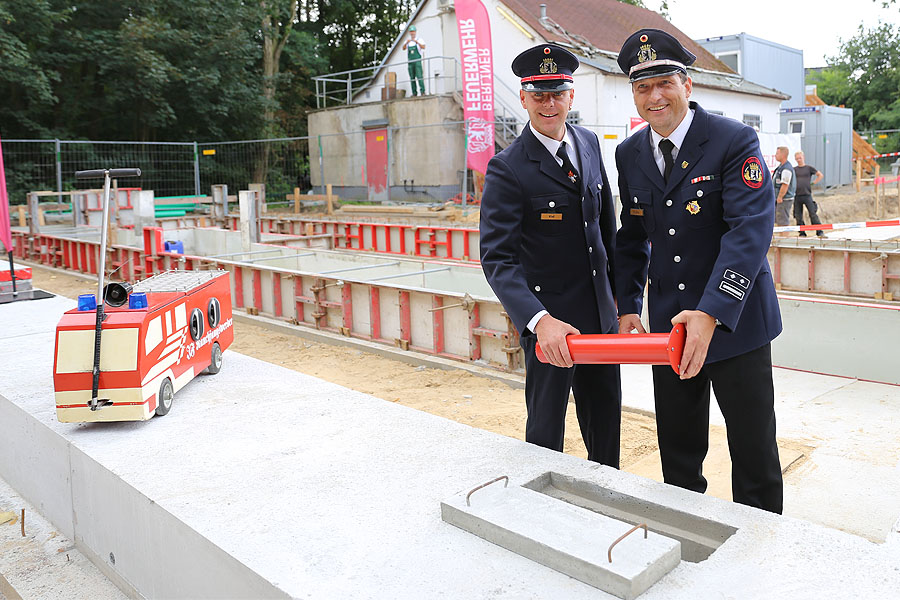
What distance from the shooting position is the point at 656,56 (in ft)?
9.27

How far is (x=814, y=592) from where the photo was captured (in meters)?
2.03

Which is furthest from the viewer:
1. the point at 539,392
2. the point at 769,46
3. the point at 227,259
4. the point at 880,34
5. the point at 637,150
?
the point at 880,34

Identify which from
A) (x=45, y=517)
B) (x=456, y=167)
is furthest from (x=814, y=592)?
(x=456, y=167)

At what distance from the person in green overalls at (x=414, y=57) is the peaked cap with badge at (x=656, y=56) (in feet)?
71.7

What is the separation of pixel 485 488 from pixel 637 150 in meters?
1.44

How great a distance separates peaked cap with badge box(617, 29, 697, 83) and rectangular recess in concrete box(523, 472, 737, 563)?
148cm

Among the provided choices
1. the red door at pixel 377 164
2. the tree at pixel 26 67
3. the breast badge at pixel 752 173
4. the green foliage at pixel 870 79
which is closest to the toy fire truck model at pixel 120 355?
the breast badge at pixel 752 173

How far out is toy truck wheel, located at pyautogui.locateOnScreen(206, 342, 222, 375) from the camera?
4.65 metres

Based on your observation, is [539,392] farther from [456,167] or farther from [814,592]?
[456,167]

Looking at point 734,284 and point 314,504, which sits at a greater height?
point 734,284

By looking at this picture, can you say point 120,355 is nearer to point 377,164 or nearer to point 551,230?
point 551,230

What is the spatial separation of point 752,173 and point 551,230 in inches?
33.9

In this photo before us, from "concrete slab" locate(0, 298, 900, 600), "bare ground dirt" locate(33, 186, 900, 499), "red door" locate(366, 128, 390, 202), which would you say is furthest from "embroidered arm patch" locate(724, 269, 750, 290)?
"red door" locate(366, 128, 390, 202)

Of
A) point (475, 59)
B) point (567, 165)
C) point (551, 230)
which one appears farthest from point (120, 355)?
point (475, 59)
